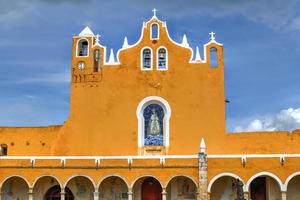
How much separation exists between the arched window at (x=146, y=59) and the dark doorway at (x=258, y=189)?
8.99 metres

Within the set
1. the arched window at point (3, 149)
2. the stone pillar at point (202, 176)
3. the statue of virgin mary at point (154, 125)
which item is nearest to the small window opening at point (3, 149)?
the arched window at point (3, 149)

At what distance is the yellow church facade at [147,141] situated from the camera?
86.3ft

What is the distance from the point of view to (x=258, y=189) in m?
27.1

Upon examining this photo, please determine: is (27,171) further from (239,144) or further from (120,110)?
(239,144)

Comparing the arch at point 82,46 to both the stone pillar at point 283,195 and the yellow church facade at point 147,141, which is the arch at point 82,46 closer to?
the yellow church facade at point 147,141

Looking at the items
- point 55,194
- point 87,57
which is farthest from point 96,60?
point 55,194

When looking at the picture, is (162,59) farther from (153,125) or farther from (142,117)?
(153,125)

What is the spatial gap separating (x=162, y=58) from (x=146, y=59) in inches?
38.3

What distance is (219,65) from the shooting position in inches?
1148

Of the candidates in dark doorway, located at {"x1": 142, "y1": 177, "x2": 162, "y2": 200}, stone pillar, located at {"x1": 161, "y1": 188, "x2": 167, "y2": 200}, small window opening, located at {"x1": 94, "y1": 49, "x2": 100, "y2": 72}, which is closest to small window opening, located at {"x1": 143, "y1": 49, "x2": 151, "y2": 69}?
small window opening, located at {"x1": 94, "y1": 49, "x2": 100, "y2": 72}

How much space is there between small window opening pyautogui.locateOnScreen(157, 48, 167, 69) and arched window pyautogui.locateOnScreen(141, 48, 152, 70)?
0.54 metres

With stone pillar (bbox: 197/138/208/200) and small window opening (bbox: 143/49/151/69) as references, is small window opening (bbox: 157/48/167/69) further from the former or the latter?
stone pillar (bbox: 197/138/208/200)

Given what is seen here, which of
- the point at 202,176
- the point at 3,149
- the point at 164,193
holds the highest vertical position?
the point at 3,149

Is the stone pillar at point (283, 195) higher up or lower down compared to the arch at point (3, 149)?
lower down
